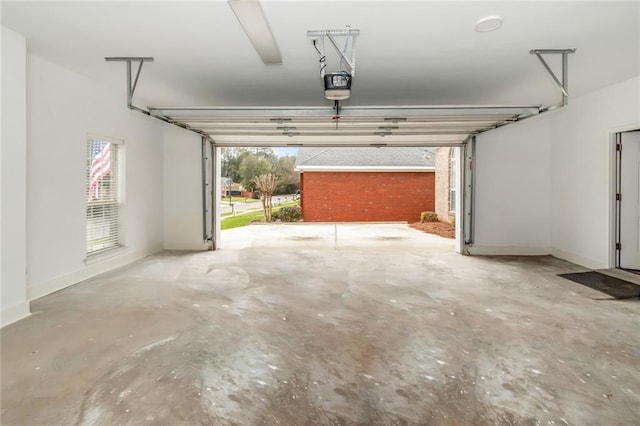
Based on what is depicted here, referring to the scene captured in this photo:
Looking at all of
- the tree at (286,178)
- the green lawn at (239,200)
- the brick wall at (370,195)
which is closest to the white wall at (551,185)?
the brick wall at (370,195)

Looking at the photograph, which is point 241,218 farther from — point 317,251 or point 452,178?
point 317,251

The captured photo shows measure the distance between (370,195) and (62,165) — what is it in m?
12.5

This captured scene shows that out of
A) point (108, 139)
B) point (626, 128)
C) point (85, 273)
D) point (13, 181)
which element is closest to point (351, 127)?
point (108, 139)

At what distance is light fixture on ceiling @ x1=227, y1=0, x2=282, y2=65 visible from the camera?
3057mm

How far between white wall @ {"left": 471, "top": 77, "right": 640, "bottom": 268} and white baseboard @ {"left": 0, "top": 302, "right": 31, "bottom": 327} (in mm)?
7901

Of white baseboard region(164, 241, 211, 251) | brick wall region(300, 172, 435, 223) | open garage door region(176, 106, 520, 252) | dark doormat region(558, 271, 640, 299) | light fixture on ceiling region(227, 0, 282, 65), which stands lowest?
dark doormat region(558, 271, 640, 299)

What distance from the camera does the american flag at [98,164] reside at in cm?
569

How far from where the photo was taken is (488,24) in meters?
3.45

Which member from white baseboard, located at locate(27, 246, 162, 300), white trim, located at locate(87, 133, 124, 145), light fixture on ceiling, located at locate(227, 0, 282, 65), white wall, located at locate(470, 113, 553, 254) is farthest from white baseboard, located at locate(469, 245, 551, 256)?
white trim, located at locate(87, 133, 124, 145)

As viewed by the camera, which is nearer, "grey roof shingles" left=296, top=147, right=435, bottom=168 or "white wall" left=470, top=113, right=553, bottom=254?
"white wall" left=470, top=113, right=553, bottom=254

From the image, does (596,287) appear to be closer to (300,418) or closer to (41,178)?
(300,418)

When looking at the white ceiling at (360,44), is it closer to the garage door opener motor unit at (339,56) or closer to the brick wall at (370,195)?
the garage door opener motor unit at (339,56)

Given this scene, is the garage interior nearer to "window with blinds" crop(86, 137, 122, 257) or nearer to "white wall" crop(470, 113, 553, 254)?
"white wall" crop(470, 113, 553, 254)

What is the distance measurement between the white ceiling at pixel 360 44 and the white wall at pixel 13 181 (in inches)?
14.8
